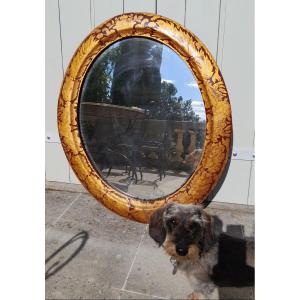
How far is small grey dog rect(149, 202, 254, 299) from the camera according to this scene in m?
1.71

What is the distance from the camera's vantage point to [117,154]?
219cm

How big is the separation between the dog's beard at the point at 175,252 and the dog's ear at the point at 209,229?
0.06 m

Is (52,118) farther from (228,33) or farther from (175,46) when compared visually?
(228,33)

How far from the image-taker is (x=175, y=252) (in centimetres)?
183

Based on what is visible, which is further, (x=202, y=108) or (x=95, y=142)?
(x=95, y=142)

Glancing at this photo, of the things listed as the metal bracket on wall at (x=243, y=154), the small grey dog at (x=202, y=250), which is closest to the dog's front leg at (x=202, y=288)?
the small grey dog at (x=202, y=250)

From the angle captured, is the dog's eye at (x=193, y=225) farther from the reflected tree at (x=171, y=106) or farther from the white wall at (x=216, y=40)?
the reflected tree at (x=171, y=106)

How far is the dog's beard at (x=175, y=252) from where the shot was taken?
5.87 ft

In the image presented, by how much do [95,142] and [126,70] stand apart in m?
0.56

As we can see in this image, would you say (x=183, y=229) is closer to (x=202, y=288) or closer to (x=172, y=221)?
(x=172, y=221)

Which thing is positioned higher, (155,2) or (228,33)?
(155,2)

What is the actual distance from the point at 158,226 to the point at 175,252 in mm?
229

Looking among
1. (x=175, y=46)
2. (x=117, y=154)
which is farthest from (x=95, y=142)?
(x=175, y=46)

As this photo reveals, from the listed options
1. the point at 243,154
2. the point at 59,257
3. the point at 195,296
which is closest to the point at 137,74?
the point at 243,154
